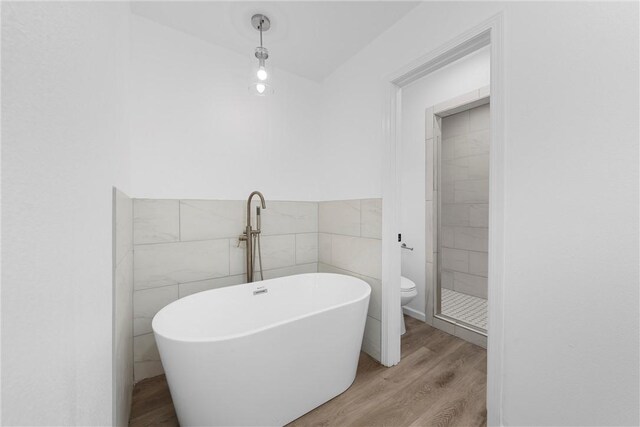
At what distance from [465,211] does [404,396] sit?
93.6 inches

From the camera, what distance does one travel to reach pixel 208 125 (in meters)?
1.94

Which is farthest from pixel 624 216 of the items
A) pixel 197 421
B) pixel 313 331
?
pixel 197 421

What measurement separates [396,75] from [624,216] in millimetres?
1435

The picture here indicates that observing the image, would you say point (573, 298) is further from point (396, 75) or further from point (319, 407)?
point (396, 75)

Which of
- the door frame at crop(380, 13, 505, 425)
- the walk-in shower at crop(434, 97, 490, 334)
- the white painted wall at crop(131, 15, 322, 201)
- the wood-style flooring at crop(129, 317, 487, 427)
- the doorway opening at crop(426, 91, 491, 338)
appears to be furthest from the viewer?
the walk-in shower at crop(434, 97, 490, 334)

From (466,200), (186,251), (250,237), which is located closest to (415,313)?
(466,200)

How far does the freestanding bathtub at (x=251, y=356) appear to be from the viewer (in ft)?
3.61

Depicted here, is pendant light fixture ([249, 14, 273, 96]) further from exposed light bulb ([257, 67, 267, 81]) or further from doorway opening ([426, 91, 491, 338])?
doorway opening ([426, 91, 491, 338])

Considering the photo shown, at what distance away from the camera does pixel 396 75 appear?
1765mm

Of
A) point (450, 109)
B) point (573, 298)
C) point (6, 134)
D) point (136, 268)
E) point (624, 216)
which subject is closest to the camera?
point (6, 134)

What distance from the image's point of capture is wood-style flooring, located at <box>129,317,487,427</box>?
137cm

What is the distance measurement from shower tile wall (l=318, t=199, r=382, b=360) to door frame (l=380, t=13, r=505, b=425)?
67 millimetres

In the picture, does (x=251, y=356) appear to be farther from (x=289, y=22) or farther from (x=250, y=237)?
(x=289, y=22)

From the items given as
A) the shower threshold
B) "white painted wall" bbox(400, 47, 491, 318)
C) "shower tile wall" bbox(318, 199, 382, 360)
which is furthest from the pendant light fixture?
the shower threshold
